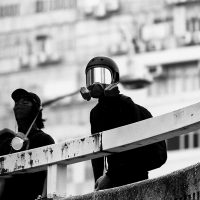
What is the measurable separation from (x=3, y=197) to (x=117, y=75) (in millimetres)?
1347

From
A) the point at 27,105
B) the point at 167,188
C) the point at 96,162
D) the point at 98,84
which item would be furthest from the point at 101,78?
the point at 167,188

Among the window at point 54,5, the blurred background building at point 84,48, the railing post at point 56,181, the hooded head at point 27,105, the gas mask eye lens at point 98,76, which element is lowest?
the railing post at point 56,181

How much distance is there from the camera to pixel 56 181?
9477mm

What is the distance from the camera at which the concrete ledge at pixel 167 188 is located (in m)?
8.36

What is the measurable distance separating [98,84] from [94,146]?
76 centimetres

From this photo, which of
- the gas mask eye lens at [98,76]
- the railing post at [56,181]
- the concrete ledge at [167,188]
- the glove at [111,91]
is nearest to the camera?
the concrete ledge at [167,188]

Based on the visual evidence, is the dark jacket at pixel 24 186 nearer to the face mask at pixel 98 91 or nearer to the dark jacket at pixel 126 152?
the dark jacket at pixel 126 152

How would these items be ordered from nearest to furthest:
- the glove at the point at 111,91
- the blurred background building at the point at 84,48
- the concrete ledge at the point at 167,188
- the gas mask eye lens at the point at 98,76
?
the concrete ledge at the point at 167,188, the glove at the point at 111,91, the gas mask eye lens at the point at 98,76, the blurred background building at the point at 84,48

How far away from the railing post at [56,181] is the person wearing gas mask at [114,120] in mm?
264

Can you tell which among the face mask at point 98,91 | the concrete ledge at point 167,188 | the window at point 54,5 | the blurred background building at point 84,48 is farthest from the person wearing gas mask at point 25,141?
the window at point 54,5

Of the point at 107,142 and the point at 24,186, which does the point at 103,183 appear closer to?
the point at 107,142

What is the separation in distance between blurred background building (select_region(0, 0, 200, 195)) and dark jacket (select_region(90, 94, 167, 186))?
61.5 m

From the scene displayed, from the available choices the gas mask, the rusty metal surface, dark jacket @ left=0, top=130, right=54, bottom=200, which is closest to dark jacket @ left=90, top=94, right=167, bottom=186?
the gas mask

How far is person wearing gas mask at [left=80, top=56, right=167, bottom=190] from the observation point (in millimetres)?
9648
